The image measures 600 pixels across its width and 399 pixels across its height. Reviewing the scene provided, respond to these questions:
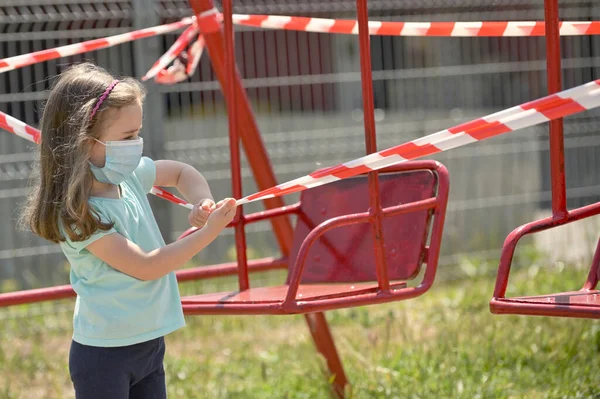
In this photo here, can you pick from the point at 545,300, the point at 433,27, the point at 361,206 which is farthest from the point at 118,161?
the point at 433,27

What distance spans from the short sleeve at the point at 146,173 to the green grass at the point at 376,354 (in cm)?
126

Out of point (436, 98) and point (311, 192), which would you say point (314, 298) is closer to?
point (311, 192)

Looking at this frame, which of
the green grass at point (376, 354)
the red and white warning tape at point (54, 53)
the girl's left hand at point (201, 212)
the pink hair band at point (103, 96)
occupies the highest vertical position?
the red and white warning tape at point (54, 53)

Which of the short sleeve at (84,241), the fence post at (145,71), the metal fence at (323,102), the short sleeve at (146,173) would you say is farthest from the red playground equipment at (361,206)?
the metal fence at (323,102)

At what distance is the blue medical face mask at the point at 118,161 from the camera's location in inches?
86.3

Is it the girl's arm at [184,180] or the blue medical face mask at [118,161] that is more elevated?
the blue medical face mask at [118,161]

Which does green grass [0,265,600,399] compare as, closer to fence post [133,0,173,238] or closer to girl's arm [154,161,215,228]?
fence post [133,0,173,238]

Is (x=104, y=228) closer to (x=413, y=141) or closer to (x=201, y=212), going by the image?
(x=201, y=212)

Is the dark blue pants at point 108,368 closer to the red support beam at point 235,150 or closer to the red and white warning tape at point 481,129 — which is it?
the red and white warning tape at point 481,129

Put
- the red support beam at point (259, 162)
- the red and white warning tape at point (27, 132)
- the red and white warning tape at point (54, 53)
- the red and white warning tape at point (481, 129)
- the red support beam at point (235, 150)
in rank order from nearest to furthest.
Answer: the red and white warning tape at point (481, 129) → the red and white warning tape at point (27, 132) → the red support beam at point (235, 150) → the red and white warning tape at point (54, 53) → the red support beam at point (259, 162)

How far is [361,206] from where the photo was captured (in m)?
3.17

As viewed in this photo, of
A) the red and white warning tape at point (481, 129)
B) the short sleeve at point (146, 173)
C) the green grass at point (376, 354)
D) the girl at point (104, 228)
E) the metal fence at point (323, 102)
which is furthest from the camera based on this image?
the metal fence at point (323, 102)

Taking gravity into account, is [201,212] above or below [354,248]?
above

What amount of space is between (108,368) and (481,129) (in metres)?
1.04
